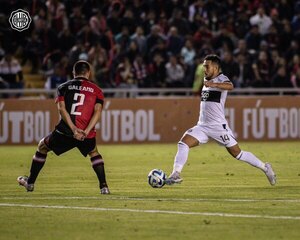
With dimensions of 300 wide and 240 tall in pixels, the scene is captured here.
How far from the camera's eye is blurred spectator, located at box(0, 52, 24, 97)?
2891 centimetres

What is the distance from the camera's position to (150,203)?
13.7 meters

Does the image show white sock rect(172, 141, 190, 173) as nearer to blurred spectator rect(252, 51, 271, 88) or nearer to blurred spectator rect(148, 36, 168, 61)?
blurred spectator rect(148, 36, 168, 61)

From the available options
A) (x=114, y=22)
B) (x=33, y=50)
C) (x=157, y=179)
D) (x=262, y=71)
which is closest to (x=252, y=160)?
(x=157, y=179)

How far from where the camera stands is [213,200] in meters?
14.0

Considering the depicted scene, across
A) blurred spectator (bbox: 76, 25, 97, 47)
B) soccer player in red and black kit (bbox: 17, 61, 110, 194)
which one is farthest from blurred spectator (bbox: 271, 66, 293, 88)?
soccer player in red and black kit (bbox: 17, 61, 110, 194)

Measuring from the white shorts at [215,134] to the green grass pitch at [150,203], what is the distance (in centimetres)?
73

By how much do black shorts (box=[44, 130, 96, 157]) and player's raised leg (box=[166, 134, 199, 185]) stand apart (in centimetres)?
144

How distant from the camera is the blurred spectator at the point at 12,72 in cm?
2891

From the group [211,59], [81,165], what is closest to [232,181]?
[211,59]

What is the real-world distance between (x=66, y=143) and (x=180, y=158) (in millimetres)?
1868

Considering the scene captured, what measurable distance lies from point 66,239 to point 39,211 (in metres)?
2.45

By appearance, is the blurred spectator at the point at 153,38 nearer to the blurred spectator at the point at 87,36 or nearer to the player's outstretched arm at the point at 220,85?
the blurred spectator at the point at 87,36

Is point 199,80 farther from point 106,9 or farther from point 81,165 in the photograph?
point 81,165

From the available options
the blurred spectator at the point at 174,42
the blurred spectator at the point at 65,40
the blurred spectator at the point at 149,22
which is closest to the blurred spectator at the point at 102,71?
the blurred spectator at the point at 65,40
